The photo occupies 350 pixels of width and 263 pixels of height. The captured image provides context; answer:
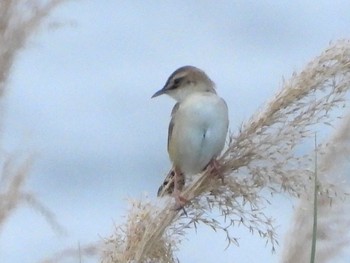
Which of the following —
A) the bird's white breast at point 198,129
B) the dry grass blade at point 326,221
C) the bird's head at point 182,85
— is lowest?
the dry grass blade at point 326,221

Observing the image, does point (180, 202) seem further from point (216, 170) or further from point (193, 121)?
point (193, 121)

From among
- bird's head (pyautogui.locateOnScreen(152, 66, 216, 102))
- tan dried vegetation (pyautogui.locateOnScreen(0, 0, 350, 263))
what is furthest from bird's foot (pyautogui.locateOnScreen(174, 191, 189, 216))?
bird's head (pyautogui.locateOnScreen(152, 66, 216, 102))

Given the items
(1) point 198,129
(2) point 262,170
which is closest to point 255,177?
(2) point 262,170

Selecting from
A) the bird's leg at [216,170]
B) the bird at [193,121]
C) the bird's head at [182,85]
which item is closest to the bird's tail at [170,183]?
the bird at [193,121]

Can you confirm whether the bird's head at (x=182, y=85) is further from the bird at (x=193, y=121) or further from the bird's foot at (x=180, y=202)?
the bird's foot at (x=180, y=202)

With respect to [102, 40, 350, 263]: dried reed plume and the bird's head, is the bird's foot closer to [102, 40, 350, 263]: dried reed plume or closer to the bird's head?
[102, 40, 350, 263]: dried reed plume

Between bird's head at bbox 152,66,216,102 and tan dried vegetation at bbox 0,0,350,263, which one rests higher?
bird's head at bbox 152,66,216,102

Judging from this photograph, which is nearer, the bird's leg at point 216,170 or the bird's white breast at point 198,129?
the bird's leg at point 216,170
